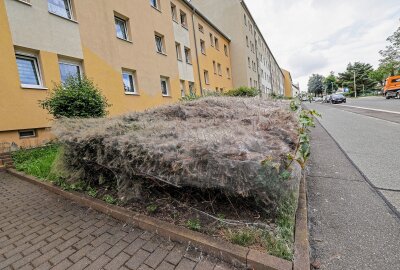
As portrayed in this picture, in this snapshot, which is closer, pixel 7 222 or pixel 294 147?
pixel 294 147

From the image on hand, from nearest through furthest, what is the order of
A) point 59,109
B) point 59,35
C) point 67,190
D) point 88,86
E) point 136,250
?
point 136,250
point 67,190
point 59,109
point 88,86
point 59,35

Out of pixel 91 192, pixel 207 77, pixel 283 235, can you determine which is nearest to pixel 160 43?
pixel 207 77

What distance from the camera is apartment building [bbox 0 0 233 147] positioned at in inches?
261

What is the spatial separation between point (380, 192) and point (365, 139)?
14.4 feet

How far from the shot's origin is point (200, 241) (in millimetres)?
2146

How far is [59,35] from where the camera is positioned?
813 cm

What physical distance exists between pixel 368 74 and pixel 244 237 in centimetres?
7886

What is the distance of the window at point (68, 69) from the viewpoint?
8.28 meters

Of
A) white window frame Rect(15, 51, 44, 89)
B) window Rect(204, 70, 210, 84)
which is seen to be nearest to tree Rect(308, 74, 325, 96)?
window Rect(204, 70, 210, 84)

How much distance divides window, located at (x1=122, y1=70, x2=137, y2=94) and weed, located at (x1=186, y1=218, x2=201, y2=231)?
9964mm

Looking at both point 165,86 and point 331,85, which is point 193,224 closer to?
point 165,86

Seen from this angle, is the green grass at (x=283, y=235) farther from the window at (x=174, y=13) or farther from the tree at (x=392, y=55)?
the tree at (x=392, y=55)

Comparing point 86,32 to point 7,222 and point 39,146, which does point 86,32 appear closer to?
point 39,146

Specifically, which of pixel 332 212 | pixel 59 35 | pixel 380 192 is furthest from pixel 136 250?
pixel 59 35
